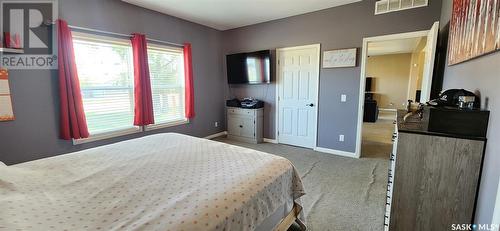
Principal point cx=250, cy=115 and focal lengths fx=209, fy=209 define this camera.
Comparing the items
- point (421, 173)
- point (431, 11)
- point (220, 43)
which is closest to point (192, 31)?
point (220, 43)

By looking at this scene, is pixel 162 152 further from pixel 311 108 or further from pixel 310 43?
pixel 310 43

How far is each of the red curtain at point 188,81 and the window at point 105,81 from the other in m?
1.00

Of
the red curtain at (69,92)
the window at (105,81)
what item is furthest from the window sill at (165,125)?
the red curtain at (69,92)

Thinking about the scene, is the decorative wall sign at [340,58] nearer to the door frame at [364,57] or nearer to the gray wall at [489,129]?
the door frame at [364,57]

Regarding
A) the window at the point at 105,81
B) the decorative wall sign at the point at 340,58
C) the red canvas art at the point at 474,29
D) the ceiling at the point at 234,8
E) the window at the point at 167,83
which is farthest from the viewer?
the window at the point at 167,83

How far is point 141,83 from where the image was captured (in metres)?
3.38

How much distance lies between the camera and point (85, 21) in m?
2.80

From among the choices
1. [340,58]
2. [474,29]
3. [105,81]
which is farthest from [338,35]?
[105,81]

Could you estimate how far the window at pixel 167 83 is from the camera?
3752 mm

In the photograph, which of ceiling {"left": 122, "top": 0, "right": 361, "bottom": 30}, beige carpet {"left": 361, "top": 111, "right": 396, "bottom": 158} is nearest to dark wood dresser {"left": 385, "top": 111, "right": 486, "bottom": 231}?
beige carpet {"left": 361, "top": 111, "right": 396, "bottom": 158}

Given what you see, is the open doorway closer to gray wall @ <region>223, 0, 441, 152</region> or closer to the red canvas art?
gray wall @ <region>223, 0, 441, 152</region>

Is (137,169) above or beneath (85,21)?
beneath

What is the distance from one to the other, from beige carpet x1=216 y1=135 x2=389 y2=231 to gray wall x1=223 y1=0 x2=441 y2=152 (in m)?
0.48

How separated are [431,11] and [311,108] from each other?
2.15m
